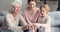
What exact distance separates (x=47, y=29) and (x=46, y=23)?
0.08 metres

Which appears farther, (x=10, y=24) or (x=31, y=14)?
(x=31, y=14)

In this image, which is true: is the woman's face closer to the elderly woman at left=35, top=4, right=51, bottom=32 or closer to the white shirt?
the elderly woman at left=35, top=4, right=51, bottom=32

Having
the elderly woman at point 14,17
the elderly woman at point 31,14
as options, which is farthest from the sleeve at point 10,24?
the elderly woman at point 31,14

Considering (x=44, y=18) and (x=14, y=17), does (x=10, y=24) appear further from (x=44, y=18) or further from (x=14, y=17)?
(x=44, y=18)

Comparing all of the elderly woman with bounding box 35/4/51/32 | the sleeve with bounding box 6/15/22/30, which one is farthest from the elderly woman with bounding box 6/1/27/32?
the elderly woman with bounding box 35/4/51/32

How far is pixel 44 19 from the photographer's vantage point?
2.08m

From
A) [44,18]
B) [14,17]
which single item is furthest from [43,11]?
[14,17]

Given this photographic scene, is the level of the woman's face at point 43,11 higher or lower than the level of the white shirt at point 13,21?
higher

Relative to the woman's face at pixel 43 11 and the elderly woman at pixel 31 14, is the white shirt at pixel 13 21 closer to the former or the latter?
the elderly woman at pixel 31 14

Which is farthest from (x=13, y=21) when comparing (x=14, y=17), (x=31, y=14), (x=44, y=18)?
(x=44, y=18)

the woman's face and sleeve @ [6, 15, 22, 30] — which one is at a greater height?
the woman's face

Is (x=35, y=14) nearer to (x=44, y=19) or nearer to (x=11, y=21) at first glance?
(x=44, y=19)

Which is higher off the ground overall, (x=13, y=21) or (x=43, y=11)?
(x=43, y=11)

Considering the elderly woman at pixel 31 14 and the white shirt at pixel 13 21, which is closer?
the white shirt at pixel 13 21
